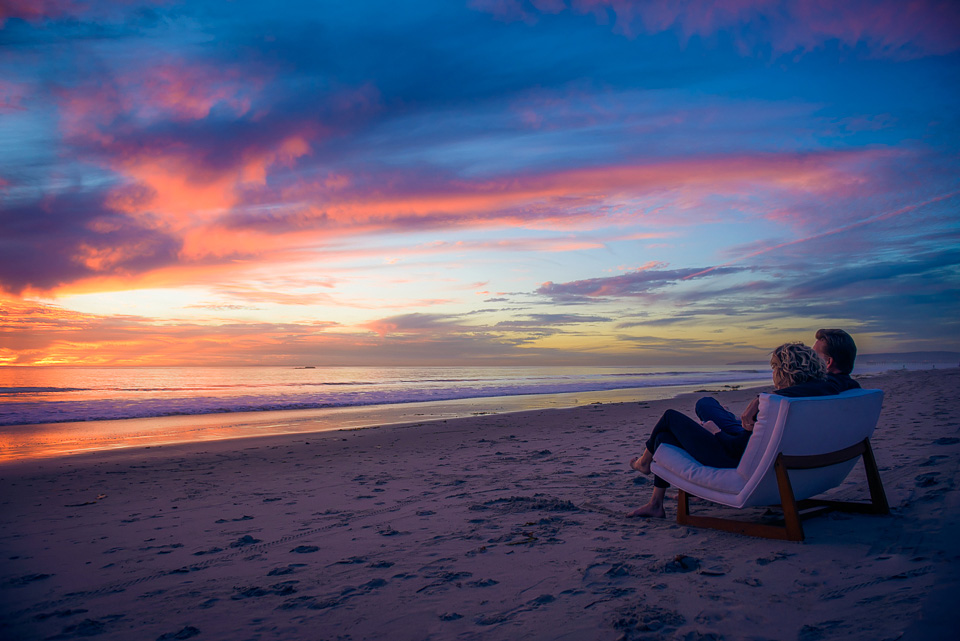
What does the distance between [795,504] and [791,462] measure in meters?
0.33

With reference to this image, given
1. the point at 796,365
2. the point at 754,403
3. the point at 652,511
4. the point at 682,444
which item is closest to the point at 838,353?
the point at 796,365

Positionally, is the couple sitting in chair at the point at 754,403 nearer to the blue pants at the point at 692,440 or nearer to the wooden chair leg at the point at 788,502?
the blue pants at the point at 692,440

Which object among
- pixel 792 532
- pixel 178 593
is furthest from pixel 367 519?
pixel 792 532

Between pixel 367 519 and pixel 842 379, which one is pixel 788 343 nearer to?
pixel 842 379

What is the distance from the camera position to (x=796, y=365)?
397 centimetres

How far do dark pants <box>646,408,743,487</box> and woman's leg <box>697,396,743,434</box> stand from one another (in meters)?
0.08

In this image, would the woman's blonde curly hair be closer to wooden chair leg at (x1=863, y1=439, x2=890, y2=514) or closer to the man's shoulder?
the man's shoulder

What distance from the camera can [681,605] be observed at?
286 cm

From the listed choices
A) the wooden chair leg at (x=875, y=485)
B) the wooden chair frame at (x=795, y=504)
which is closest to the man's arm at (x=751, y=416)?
the wooden chair frame at (x=795, y=504)

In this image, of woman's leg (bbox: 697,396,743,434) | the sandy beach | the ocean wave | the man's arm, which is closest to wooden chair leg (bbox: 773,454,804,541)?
the sandy beach

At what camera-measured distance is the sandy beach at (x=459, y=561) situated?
9.03 ft

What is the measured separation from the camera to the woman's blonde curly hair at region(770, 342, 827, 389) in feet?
12.9

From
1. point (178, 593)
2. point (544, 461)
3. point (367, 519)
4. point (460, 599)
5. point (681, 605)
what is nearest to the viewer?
point (681, 605)

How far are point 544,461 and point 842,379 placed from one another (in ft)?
14.7
